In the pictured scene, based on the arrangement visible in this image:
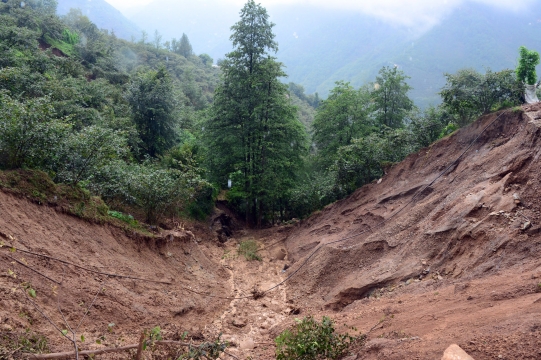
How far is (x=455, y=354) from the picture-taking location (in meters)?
3.95

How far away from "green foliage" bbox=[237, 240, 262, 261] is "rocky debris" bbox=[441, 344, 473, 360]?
10.8 meters

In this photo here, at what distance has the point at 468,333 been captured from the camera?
4594mm

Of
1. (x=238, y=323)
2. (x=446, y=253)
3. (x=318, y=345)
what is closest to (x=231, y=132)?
(x=238, y=323)

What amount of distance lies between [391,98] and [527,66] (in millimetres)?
12981

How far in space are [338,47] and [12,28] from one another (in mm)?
121976

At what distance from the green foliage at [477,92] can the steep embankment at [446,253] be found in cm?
77

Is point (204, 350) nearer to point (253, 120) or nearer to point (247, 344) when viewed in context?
point (247, 344)

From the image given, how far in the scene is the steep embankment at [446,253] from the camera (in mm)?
4879

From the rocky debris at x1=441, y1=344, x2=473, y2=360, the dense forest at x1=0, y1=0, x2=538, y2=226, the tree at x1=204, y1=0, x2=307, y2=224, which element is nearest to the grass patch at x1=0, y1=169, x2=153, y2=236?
the dense forest at x1=0, y1=0, x2=538, y2=226

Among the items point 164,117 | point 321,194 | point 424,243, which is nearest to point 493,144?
point 424,243

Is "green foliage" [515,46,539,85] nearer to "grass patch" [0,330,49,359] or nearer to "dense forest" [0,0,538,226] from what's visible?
"dense forest" [0,0,538,226]

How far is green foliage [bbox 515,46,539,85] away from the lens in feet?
38.0

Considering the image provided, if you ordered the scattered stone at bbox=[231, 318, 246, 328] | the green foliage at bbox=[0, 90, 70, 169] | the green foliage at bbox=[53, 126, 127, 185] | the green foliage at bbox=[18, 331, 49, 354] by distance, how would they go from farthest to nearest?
the green foliage at bbox=[53, 126, 127, 185] → the scattered stone at bbox=[231, 318, 246, 328] → the green foliage at bbox=[0, 90, 70, 169] → the green foliage at bbox=[18, 331, 49, 354]

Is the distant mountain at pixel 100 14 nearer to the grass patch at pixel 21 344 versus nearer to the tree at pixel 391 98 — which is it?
the tree at pixel 391 98
